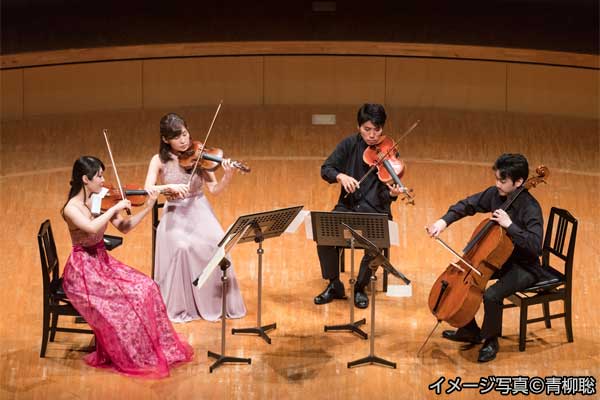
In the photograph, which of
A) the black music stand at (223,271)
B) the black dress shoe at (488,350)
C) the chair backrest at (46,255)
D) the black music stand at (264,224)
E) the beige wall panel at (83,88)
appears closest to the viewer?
the black music stand at (223,271)

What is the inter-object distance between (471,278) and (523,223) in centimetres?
42

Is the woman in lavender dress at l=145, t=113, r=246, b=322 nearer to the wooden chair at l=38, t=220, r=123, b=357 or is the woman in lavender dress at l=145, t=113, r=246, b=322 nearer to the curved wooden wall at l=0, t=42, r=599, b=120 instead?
the wooden chair at l=38, t=220, r=123, b=357

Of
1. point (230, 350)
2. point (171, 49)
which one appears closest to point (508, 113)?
point (171, 49)

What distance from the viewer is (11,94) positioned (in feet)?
28.6

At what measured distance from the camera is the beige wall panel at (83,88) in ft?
28.8

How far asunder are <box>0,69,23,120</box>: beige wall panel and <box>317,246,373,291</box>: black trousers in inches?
161

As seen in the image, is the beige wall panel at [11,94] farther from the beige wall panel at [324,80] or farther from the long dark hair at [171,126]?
the long dark hair at [171,126]

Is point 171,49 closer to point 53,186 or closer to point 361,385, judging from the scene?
point 53,186

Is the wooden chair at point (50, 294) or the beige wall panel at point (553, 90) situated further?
the beige wall panel at point (553, 90)

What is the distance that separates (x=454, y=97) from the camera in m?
9.08

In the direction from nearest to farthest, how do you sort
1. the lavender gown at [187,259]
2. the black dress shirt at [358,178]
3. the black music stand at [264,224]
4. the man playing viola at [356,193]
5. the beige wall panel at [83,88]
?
1. the black music stand at [264,224]
2. the lavender gown at [187,259]
3. the man playing viola at [356,193]
4. the black dress shirt at [358,178]
5. the beige wall panel at [83,88]

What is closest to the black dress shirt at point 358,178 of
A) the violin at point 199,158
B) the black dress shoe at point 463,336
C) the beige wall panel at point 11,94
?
the violin at point 199,158

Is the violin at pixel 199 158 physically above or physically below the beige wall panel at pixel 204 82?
below

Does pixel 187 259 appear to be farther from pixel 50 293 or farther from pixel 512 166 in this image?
pixel 512 166
